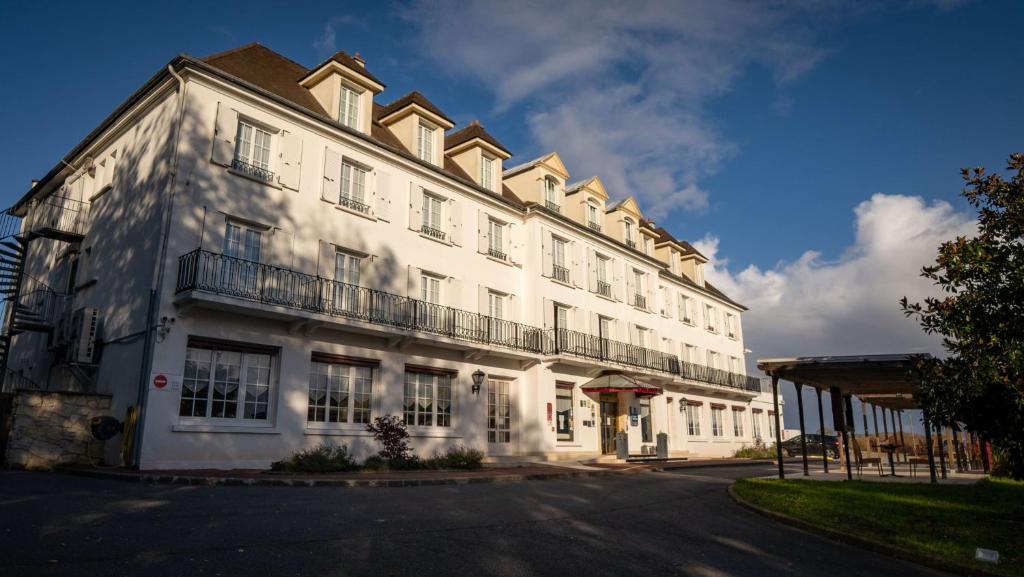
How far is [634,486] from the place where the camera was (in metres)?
14.4

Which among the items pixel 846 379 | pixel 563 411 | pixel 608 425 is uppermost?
pixel 846 379

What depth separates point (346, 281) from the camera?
18.0 metres

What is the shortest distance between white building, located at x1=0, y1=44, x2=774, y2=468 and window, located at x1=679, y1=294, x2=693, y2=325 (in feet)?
25.7

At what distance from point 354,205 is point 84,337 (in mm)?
7431

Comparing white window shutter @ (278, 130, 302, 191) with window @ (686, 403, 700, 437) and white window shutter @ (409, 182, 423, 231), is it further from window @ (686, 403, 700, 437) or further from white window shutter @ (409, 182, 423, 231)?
window @ (686, 403, 700, 437)

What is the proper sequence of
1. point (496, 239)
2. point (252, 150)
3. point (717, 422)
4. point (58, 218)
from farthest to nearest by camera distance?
1. point (717, 422)
2. point (496, 239)
3. point (58, 218)
4. point (252, 150)

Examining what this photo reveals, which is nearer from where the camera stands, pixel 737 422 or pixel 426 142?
pixel 426 142

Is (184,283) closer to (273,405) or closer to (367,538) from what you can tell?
(273,405)

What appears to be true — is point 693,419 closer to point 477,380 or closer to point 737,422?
point 737,422

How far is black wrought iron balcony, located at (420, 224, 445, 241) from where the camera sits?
20542mm

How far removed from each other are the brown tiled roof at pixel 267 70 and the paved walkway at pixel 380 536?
11002 mm

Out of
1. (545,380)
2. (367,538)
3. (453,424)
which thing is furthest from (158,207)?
(545,380)

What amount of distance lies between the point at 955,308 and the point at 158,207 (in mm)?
15806

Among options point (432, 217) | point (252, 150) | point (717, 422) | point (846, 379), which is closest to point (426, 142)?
point (432, 217)
